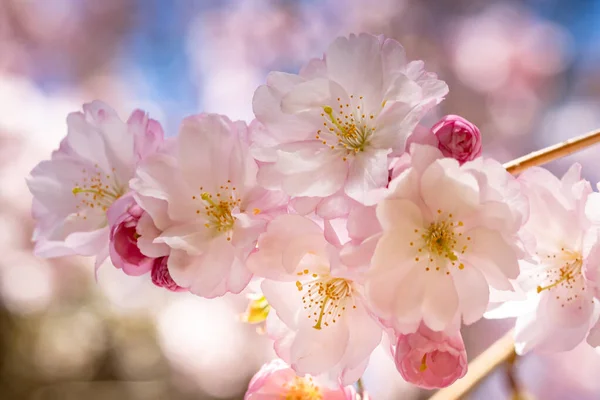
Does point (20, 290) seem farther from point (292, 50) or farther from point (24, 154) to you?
point (292, 50)

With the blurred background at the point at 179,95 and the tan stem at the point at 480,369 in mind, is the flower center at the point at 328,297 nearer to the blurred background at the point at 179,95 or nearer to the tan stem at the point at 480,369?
the tan stem at the point at 480,369

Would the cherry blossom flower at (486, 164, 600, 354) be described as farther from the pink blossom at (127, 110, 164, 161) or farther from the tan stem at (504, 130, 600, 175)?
the pink blossom at (127, 110, 164, 161)

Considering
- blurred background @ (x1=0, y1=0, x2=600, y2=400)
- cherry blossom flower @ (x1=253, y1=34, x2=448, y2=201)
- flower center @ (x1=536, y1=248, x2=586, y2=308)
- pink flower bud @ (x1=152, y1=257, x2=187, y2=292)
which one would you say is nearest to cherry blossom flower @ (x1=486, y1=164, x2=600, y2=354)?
flower center @ (x1=536, y1=248, x2=586, y2=308)

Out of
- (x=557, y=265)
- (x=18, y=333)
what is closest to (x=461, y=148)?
(x=557, y=265)

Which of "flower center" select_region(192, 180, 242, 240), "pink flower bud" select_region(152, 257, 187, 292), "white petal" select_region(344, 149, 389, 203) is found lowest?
"pink flower bud" select_region(152, 257, 187, 292)

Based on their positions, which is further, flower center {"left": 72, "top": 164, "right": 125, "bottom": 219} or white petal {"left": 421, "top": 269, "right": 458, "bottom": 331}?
flower center {"left": 72, "top": 164, "right": 125, "bottom": 219}

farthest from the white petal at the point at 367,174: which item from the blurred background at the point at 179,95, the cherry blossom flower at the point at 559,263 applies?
the blurred background at the point at 179,95
